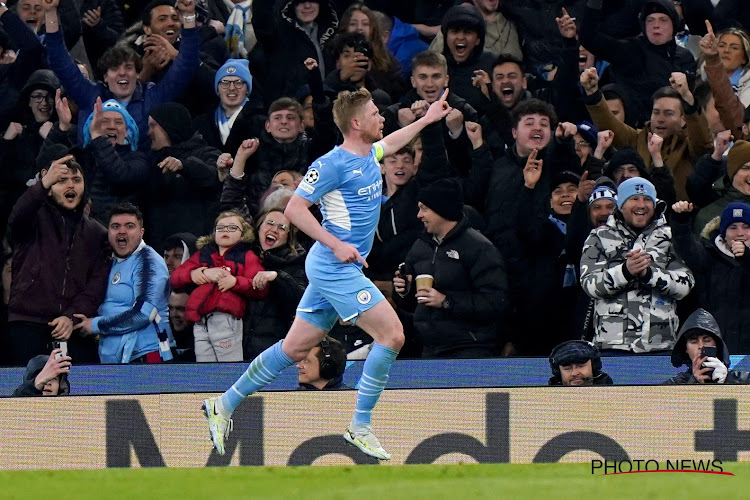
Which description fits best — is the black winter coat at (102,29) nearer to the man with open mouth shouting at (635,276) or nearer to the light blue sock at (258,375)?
the man with open mouth shouting at (635,276)

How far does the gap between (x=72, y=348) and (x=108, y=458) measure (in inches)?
99.5

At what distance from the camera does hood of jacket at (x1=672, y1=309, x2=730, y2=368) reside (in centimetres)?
1122

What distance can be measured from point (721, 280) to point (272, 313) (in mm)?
3928

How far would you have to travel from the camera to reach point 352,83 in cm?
1481

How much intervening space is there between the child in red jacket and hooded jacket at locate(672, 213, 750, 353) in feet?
12.1

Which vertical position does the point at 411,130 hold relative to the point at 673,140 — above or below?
below

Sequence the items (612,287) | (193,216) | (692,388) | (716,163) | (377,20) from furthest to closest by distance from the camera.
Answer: (377,20)
(193,216)
(716,163)
(612,287)
(692,388)

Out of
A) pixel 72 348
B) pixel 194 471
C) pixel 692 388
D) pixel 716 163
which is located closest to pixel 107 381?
pixel 72 348

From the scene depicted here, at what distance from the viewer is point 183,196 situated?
47.0 ft

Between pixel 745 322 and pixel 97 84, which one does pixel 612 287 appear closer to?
pixel 745 322

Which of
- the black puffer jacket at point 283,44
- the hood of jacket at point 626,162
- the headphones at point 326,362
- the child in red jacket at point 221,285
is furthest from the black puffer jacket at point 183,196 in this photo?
the hood of jacket at point 626,162

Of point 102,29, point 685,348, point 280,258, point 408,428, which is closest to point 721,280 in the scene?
point 685,348

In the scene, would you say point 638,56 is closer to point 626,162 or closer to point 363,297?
point 626,162

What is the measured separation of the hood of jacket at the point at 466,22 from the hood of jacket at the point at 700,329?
15.1ft
